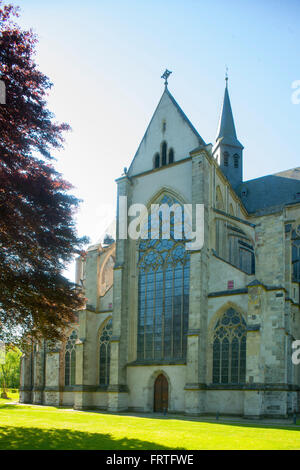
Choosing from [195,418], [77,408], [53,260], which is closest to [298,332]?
[195,418]

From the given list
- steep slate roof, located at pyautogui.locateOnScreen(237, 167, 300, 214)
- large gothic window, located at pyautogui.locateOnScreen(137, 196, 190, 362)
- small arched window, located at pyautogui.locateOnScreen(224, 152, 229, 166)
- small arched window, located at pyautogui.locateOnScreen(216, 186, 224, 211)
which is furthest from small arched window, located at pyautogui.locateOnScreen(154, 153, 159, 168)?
small arched window, located at pyautogui.locateOnScreen(224, 152, 229, 166)

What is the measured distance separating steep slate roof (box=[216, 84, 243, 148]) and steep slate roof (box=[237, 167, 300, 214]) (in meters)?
4.94

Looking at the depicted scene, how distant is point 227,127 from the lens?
139ft

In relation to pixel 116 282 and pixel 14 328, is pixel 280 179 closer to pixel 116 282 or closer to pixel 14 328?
pixel 116 282

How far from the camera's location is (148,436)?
1239cm

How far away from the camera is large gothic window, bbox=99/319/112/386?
2694 centimetres

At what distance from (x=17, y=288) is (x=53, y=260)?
1573mm

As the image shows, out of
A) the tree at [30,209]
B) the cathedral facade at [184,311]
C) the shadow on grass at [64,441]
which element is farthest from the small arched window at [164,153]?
the shadow on grass at [64,441]

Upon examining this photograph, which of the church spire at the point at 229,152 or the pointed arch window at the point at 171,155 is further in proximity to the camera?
the church spire at the point at 229,152

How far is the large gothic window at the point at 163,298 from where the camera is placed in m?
23.8

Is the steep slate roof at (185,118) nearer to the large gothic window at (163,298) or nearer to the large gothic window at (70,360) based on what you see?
the large gothic window at (163,298)

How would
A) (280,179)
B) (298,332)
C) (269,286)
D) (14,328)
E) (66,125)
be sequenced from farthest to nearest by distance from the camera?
1. (280,179)
2. (298,332)
3. (269,286)
4. (14,328)
5. (66,125)

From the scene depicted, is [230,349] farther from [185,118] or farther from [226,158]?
[226,158]

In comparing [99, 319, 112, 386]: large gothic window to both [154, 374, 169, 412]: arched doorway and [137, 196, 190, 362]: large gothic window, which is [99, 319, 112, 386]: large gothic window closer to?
[137, 196, 190, 362]: large gothic window
